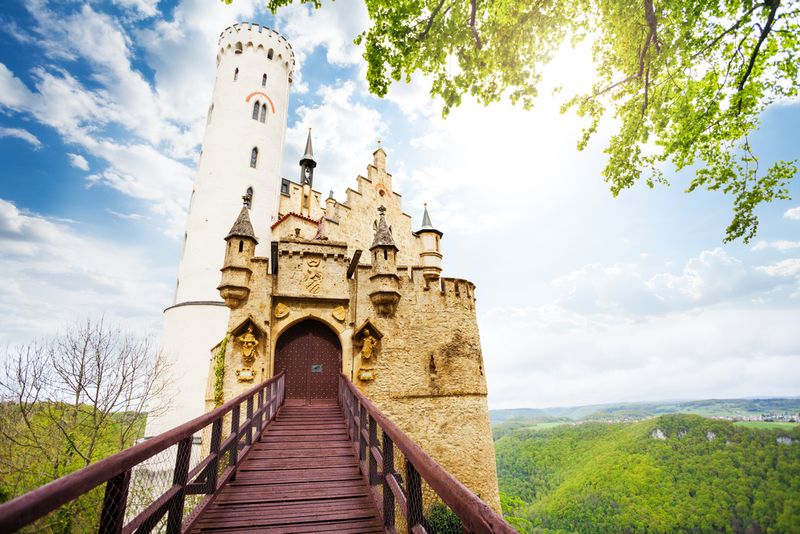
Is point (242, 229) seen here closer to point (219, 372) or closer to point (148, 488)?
point (219, 372)

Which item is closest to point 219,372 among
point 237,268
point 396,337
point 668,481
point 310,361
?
point 310,361

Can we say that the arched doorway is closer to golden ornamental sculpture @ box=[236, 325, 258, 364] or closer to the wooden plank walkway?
golden ornamental sculpture @ box=[236, 325, 258, 364]

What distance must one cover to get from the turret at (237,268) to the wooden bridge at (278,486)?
177 inches

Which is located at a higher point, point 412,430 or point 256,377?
point 256,377

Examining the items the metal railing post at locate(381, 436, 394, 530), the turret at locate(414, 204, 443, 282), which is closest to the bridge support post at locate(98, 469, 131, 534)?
the metal railing post at locate(381, 436, 394, 530)

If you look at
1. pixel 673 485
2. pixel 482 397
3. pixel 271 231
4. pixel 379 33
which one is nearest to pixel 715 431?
pixel 673 485

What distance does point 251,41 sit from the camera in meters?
23.8

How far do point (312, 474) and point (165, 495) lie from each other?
267 centimetres

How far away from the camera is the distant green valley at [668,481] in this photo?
190ft

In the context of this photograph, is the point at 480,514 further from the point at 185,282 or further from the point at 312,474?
the point at 185,282

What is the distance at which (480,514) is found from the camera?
1.73 m

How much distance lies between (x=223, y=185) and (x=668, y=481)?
3389 inches

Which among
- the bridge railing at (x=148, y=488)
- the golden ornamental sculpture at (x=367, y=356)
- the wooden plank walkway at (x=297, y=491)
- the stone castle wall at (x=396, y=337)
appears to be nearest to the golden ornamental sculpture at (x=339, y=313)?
the stone castle wall at (x=396, y=337)

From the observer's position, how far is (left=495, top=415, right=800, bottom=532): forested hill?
2286 inches
